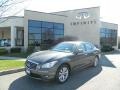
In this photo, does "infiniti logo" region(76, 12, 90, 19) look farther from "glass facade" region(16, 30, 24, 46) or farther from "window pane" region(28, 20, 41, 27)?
"glass facade" region(16, 30, 24, 46)

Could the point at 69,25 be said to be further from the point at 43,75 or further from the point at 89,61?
the point at 43,75

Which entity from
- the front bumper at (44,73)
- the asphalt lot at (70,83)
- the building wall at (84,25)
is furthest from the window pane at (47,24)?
the front bumper at (44,73)

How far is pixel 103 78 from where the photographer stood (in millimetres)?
9086

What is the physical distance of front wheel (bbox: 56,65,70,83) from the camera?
26.2 ft

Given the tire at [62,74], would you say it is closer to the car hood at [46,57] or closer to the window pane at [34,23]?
the car hood at [46,57]

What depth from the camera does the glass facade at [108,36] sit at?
30011mm

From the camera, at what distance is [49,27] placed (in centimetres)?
2511

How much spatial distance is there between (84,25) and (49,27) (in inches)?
189

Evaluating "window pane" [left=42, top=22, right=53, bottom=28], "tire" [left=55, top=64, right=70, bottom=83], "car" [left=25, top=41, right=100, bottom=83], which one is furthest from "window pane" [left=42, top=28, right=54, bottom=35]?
"tire" [left=55, top=64, right=70, bottom=83]

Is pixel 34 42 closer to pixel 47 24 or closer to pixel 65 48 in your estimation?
pixel 47 24

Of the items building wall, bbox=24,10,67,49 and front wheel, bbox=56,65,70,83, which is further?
building wall, bbox=24,10,67,49

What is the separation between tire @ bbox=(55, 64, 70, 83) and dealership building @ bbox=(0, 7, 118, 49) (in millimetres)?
14631

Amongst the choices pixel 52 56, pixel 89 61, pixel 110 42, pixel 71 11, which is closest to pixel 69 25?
pixel 71 11

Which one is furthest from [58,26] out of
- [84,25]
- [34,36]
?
[34,36]
